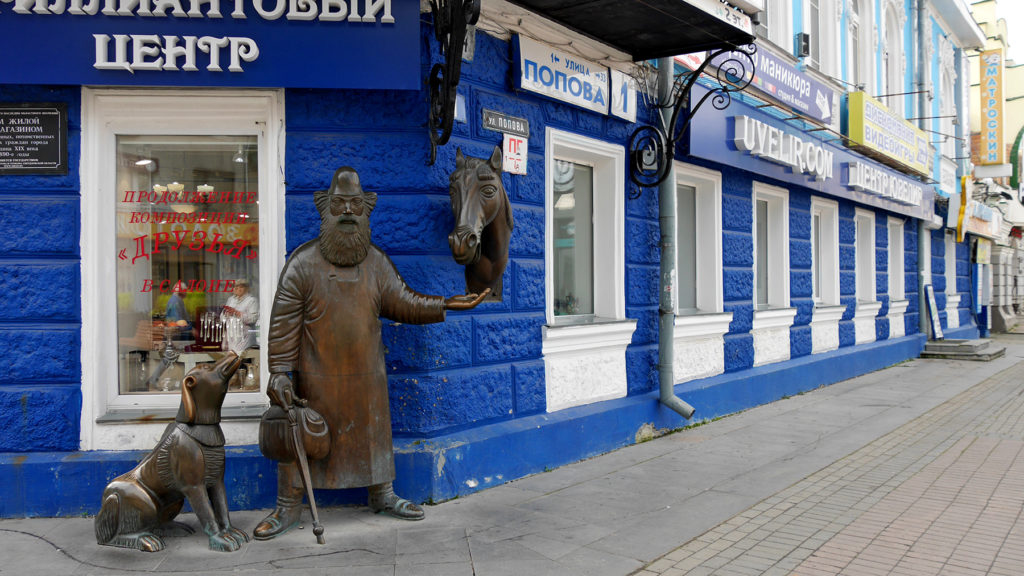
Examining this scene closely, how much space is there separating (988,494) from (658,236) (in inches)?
136

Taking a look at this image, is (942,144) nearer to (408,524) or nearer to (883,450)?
(883,450)

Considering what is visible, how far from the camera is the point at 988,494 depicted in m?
5.67

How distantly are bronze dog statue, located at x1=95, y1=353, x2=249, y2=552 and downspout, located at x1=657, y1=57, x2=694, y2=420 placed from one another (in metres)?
4.19

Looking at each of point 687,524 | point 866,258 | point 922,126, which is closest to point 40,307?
point 687,524

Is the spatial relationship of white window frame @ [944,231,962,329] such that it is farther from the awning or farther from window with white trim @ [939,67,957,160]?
the awning

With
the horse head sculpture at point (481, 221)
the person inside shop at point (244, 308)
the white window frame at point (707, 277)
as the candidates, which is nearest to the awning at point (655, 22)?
the horse head sculpture at point (481, 221)

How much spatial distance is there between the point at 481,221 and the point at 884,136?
32.7ft

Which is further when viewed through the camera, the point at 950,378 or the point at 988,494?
the point at 950,378

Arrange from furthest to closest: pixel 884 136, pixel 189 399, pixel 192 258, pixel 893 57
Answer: pixel 893 57
pixel 884 136
pixel 192 258
pixel 189 399

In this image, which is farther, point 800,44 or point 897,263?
point 897,263

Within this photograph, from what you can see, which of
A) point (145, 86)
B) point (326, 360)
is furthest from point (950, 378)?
point (145, 86)

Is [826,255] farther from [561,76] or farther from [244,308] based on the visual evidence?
[244,308]

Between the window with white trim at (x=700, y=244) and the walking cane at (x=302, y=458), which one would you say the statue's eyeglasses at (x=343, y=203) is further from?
the window with white trim at (x=700, y=244)

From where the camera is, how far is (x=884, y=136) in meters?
12.6
